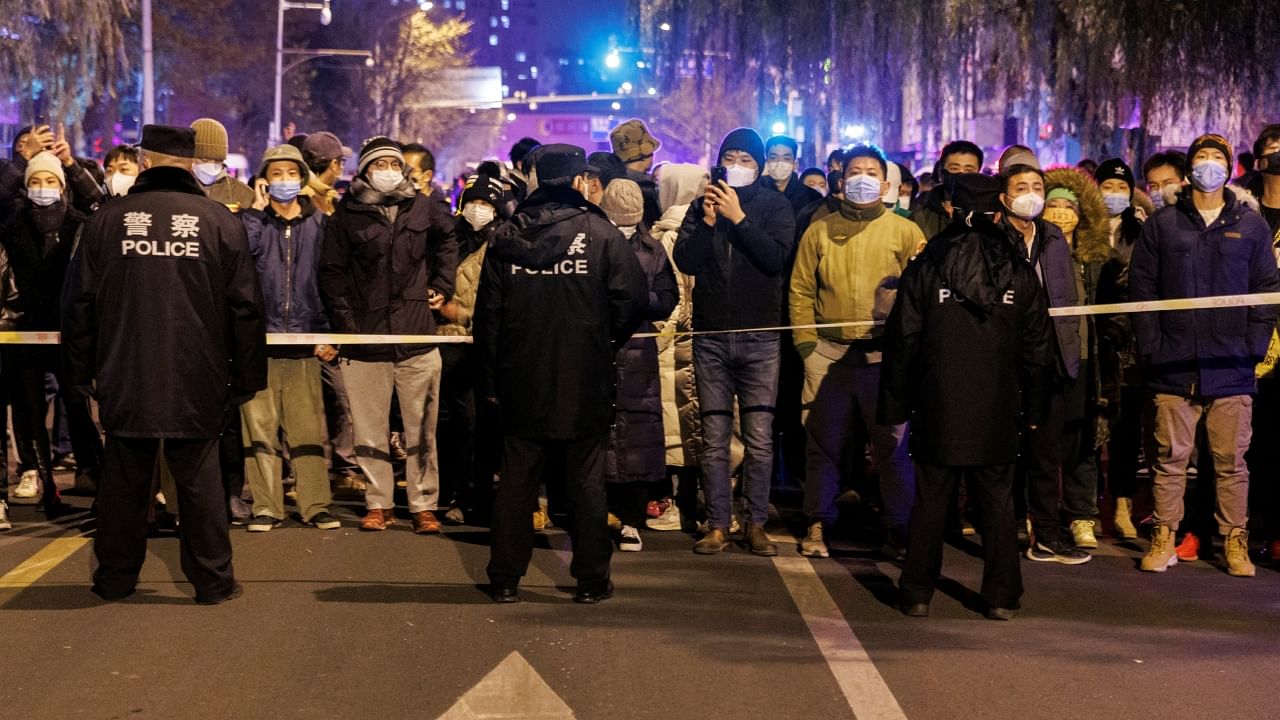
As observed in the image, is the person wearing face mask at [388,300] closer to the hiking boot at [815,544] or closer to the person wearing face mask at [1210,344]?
the hiking boot at [815,544]

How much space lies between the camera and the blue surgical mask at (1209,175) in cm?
866

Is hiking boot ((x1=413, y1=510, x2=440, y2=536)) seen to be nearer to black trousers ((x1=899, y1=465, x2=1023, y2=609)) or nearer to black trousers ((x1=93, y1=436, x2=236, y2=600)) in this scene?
black trousers ((x1=93, y1=436, x2=236, y2=600))

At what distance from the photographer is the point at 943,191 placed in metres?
10.2

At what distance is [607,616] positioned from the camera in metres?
7.45

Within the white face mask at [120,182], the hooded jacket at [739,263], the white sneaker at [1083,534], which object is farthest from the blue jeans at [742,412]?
the white face mask at [120,182]

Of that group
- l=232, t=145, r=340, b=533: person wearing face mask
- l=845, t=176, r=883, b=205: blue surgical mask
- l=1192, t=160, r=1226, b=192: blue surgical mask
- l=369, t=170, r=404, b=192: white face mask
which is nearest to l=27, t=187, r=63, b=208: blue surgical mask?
l=232, t=145, r=340, b=533: person wearing face mask

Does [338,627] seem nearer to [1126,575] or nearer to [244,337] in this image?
[244,337]

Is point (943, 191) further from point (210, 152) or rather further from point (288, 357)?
point (210, 152)

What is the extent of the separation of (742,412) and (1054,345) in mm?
1807

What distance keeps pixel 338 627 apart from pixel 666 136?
99166mm

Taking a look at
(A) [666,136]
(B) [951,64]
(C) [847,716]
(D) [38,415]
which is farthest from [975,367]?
(A) [666,136]

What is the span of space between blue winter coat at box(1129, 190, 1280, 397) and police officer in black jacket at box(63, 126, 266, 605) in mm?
4847

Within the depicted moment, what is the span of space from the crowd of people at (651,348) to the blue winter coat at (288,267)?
0.02 meters

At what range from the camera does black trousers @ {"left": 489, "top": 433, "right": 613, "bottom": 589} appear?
7762mm
